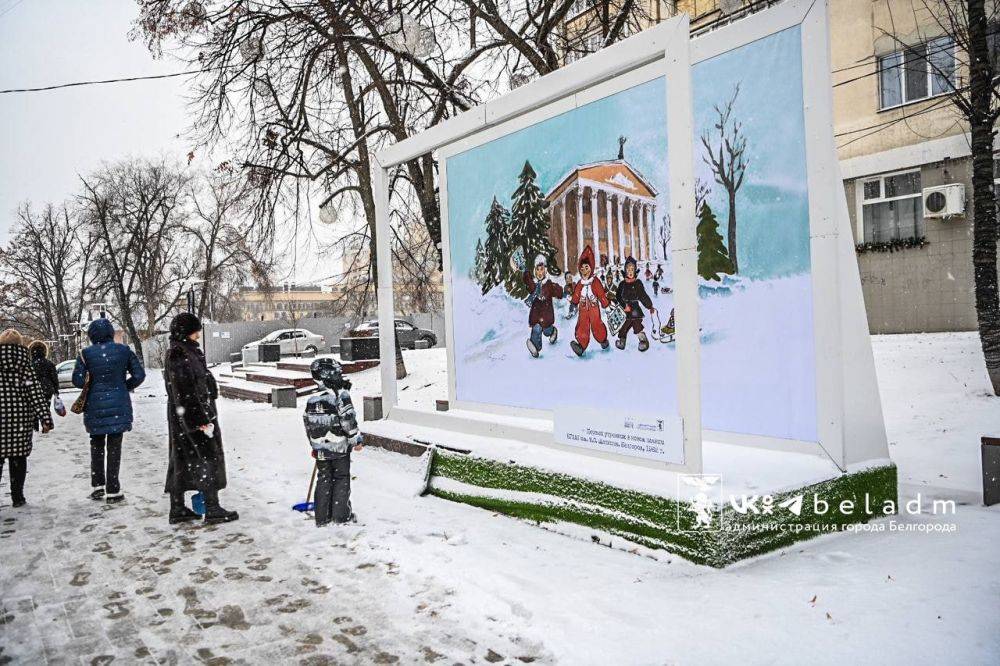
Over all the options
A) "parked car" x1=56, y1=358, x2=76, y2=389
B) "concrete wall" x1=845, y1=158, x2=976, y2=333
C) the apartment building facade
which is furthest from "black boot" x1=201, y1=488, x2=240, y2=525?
"parked car" x1=56, y1=358, x2=76, y2=389

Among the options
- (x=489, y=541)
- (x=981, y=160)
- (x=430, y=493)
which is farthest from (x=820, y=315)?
(x=981, y=160)

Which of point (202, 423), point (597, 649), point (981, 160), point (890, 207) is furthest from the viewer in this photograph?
point (890, 207)

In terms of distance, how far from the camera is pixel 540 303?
6871 millimetres

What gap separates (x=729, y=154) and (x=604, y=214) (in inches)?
47.8

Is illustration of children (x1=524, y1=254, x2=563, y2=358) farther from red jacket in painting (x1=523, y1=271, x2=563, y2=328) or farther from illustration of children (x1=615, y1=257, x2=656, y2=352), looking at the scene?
illustration of children (x1=615, y1=257, x2=656, y2=352)

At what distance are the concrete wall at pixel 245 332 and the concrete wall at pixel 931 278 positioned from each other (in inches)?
868

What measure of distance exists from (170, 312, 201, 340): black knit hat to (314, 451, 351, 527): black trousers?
5.37 feet

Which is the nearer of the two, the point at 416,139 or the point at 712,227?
the point at 712,227

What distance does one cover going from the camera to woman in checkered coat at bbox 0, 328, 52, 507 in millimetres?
6648

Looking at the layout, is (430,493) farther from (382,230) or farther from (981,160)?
(981,160)

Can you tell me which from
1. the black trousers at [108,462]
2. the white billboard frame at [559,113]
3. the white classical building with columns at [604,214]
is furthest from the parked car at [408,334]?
the white classical building with columns at [604,214]

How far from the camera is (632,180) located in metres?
6.07

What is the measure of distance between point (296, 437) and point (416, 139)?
5240mm

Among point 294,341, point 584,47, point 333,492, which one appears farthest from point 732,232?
point 294,341
